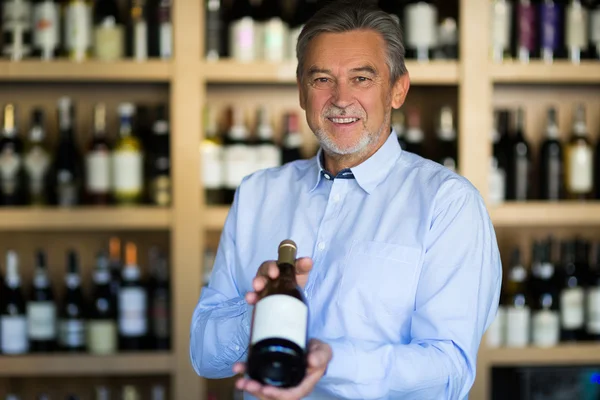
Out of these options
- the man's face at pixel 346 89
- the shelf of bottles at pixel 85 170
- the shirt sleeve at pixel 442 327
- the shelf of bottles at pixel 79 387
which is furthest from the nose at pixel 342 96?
the shelf of bottles at pixel 79 387

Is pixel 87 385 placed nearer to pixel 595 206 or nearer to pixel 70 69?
pixel 70 69

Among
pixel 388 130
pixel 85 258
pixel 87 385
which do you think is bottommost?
pixel 87 385

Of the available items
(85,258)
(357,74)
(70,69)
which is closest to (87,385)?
(85,258)

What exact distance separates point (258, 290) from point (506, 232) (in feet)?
4.43

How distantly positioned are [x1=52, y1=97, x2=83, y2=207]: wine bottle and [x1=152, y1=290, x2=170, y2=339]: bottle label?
303mm

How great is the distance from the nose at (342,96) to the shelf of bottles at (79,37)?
83 cm

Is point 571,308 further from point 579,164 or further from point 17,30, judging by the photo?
point 17,30

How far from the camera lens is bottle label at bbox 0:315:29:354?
5.57ft

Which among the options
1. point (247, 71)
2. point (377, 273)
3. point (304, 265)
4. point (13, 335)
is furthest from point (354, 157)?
point (13, 335)

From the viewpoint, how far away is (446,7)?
5.96 ft

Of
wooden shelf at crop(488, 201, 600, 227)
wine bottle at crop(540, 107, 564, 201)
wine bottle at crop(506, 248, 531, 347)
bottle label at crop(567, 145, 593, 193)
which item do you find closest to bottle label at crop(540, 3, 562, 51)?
wine bottle at crop(540, 107, 564, 201)

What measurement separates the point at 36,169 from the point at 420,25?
0.96m

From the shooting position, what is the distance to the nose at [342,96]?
36.9 inches

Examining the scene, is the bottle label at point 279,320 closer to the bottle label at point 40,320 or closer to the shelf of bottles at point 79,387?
the bottle label at point 40,320
